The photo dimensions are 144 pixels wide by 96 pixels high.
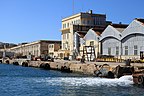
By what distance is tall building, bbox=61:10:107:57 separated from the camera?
10969cm

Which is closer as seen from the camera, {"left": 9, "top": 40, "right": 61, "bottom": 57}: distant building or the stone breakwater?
the stone breakwater

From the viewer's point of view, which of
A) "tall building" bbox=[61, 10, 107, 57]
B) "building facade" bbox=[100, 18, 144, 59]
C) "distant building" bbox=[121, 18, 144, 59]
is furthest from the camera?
"tall building" bbox=[61, 10, 107, 57]

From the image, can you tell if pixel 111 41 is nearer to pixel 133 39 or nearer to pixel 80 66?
pixel 133 39

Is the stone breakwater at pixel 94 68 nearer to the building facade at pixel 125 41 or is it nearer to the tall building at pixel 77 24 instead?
the building facade at pixel 125 41

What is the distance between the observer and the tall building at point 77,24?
4318 inches

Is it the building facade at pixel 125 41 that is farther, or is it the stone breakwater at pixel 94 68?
the building facade at pixel 125 41

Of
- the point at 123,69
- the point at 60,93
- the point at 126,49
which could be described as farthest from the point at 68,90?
the point at 126,49

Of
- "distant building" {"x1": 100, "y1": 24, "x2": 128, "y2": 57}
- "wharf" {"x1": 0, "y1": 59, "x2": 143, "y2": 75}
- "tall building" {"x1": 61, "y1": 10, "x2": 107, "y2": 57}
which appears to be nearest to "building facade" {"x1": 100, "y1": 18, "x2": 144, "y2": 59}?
"distant building" {"x1": 100, "y1": 24, "x2": 128, "y2": 57}

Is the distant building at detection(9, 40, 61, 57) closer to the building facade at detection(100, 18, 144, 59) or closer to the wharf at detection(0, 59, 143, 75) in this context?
the wharf at detection(0, 59, 143, 75)

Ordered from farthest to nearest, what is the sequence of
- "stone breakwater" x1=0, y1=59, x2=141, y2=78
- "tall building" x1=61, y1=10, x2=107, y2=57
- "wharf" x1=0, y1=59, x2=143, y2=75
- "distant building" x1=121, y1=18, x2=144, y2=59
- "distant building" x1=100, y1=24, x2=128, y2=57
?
1. "tall building" x1=61, y1=10, x2=107, y2=57
2. "distant building" x1=100, y1=24, x2=128, y2=57
3. "distant building" x1=121, y1=18, x2=144, y2=59
4. "wharf" x1=0, y1=59, x2=143, y2=75
5. "stone breakwater" x1=0, y1=59, x2=141, y2=78

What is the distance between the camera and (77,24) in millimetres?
112812

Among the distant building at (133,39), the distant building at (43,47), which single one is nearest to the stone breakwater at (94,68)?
the distant building at (133,39)

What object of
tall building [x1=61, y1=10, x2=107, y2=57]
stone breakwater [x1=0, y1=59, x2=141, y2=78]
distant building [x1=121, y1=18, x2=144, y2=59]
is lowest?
stone breakwater [x1=0, y1=59, x2=141, y2=78]

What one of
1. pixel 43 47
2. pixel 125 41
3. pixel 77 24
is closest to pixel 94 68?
pixel 125 41
